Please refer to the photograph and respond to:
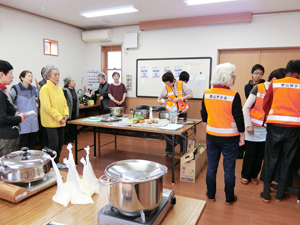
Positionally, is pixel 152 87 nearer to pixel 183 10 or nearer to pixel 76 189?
pixel 183 10

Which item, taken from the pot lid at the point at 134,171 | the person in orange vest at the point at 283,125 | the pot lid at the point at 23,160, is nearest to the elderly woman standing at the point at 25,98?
the pot lid at the point at 23,160

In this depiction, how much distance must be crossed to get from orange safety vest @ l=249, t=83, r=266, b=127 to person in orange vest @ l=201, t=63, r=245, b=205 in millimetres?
627

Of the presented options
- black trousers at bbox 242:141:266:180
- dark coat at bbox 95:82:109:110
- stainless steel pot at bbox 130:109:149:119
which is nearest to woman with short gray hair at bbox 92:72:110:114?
dark coat at bbox 95:82:109:110

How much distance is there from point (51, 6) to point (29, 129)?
2517 millimetres

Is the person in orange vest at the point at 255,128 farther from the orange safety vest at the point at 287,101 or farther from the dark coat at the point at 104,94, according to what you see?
the dark coat at the point at 104,94

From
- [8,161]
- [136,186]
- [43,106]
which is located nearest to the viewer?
[136,186]

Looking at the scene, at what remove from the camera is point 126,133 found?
3525 millimetres

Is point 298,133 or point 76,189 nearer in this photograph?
point 76,189

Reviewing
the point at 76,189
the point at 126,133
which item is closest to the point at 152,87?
the point at 126,133

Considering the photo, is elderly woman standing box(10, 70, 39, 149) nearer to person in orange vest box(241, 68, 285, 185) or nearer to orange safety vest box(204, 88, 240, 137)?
orange safety vest box(204, 88, 240, 137)

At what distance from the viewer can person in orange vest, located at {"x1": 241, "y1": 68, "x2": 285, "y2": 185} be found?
2846 millimetres

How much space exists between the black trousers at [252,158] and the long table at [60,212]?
210 centimetres

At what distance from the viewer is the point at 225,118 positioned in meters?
2.38

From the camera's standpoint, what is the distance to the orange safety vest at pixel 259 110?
283 cm
